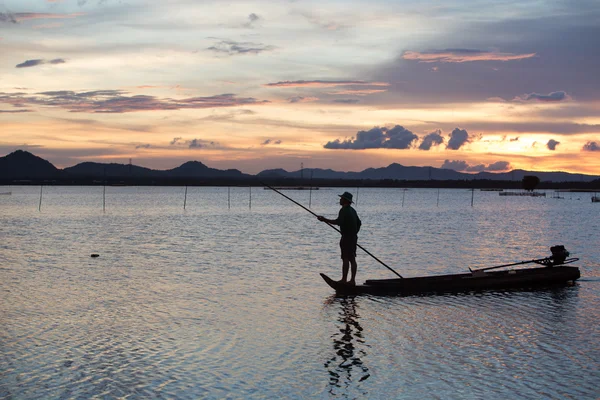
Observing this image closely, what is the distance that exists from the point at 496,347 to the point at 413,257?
58.4ft

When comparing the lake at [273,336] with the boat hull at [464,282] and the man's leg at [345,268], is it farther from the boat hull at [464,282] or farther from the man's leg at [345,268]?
the man's leg at [345,268]

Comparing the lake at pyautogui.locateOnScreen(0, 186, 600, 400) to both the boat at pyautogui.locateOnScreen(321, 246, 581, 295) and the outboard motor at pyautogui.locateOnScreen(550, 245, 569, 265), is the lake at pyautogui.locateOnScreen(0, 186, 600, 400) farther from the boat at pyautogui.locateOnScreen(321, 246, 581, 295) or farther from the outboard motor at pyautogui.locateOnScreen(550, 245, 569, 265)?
the outboard motor at pyautogui.locateOnScreen(550, 245, 569, 265)

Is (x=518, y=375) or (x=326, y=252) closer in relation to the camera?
(x=518, y=375)

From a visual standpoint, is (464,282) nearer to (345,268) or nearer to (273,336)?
(345,268)

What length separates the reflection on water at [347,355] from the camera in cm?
1027

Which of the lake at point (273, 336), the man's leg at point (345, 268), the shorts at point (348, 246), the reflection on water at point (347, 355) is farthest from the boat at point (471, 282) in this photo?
the reflection on water at point (347, 355)

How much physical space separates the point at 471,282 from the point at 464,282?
12.2 inches

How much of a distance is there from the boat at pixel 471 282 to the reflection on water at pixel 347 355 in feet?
6.65

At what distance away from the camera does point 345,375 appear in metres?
10.6

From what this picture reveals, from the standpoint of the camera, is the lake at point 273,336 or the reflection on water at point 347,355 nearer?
the lake at point 273,336

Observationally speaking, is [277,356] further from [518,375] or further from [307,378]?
[518,375]

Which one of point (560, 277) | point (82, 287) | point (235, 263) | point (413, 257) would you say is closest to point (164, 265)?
point (235, 263)

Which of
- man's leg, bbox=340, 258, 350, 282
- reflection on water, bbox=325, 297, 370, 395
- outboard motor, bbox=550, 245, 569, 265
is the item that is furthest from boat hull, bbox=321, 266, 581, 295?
reflection on water, bbox=325, 297, 370, 395

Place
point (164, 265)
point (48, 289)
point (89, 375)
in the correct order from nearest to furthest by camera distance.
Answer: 1. point (89, 375)
2. point (48, 289)
3. point (164, 265)
